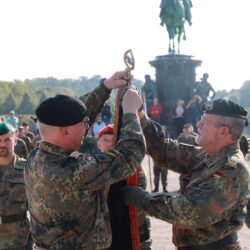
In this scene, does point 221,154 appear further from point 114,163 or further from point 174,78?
point 174,78

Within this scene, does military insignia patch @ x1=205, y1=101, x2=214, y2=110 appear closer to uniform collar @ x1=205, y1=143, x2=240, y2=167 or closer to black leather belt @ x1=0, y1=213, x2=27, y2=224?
uniform collar @ x1=205, y1=143, x2=240, y2=167

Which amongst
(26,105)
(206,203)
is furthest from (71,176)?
Result: (26,105)

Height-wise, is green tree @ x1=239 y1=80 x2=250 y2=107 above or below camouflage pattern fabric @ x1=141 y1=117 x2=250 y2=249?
below

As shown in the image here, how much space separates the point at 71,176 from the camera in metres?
2.53

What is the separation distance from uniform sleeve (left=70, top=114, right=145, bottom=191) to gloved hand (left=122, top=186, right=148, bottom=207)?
0.88ft

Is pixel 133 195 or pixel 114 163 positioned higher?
pixel 114 163

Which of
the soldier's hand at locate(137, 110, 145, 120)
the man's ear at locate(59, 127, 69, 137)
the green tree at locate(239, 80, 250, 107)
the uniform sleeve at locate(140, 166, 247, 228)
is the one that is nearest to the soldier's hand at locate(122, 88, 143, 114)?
the soldier's hand at locate(137, 110, 145, 120)

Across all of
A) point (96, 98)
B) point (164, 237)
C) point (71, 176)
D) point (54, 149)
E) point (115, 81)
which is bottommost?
point (164, 237)

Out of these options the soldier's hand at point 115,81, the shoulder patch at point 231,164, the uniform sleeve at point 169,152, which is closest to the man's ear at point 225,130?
the shoulder patch at point 231,164

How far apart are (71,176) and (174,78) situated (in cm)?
1964

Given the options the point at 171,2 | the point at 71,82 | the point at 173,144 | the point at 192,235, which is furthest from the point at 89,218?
the point at 71,82

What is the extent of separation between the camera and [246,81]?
9600 cm

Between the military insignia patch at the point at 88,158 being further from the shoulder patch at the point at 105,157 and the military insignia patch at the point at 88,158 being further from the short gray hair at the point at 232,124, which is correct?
the short gray hair at the point at 232,124

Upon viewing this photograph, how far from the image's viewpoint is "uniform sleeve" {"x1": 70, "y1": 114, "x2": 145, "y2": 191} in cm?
254
